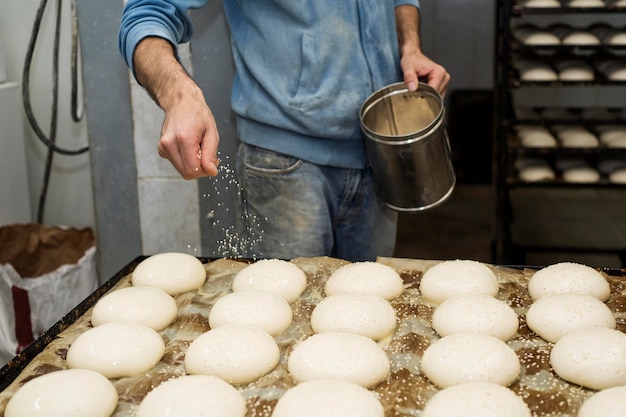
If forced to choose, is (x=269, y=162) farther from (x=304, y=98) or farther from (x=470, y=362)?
(x=470, y=362)

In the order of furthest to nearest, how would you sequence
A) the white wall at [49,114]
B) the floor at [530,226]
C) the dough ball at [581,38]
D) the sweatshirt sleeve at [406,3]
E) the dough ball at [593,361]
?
1. the floor at [530,226]
2. the dough ball at [581,38]
3. the white wall at [49,114]
4. the sweatshirt sleeve at [406,3]
5. the dough ball at [593,361]

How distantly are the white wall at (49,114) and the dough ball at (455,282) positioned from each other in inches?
79.7

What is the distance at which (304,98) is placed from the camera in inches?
77.8

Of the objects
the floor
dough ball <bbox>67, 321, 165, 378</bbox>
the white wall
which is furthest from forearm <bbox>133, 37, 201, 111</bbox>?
the floor

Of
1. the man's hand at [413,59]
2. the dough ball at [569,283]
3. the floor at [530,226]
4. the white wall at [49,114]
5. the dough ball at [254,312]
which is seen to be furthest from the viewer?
the floor at [530,226]

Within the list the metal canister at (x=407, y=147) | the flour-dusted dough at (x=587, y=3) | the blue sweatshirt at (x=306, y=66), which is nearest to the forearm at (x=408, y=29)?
the blue sweatshirt at (x=306, y=66)

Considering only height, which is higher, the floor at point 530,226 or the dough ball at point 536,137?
the dough ball at point 536,137

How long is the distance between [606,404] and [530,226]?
13.3 ft

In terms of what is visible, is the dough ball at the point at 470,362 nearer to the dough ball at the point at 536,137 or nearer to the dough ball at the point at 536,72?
the dough ball at the point at 536,137

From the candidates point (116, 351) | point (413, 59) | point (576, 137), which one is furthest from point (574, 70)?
point (116, 351)

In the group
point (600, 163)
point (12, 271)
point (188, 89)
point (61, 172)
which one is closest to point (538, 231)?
point (600, 163)

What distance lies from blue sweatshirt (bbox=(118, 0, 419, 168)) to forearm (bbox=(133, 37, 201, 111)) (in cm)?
16

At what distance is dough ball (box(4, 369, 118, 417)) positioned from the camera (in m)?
1.23

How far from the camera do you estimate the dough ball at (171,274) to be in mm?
1736
